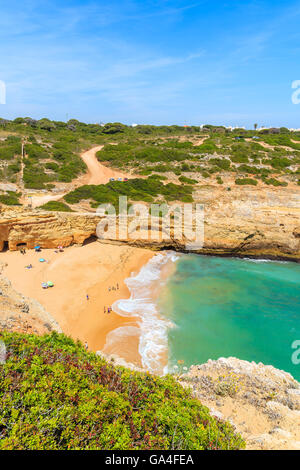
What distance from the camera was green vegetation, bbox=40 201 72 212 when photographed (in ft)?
82.2

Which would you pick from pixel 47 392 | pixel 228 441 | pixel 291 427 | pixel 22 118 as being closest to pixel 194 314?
pixel 291 427

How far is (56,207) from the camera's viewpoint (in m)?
25.3

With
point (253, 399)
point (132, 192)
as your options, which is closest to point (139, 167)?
point (132, 192)

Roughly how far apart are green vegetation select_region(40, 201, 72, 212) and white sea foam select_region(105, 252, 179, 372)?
1008 cm

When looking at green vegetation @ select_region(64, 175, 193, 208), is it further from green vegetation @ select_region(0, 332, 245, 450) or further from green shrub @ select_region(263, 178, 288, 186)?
green vegetation @ select_region(0, 332, 245, 450)

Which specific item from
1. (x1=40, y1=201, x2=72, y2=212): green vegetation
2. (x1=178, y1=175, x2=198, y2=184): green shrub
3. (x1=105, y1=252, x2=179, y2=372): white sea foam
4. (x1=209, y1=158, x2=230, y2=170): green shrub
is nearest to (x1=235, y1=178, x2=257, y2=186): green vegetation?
(x1=209, y1=158, x2=230, y2=170): green shrub

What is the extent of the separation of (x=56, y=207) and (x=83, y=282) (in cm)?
970

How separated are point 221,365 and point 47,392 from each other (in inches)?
259

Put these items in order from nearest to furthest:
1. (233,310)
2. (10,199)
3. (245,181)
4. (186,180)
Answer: (233,310), (10,199), (245,181), (186,180)

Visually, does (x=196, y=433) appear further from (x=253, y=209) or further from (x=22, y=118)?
(x=22, y=118)

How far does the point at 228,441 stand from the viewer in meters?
5.12

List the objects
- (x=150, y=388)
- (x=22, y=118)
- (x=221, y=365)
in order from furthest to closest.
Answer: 1. (x=22, y=118)
2. (x=221, y=365)
3. (x=150, y=388)

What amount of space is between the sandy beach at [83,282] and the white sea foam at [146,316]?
17.0 inches

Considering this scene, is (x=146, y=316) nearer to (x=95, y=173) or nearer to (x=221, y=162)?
(x=95, y=173)
